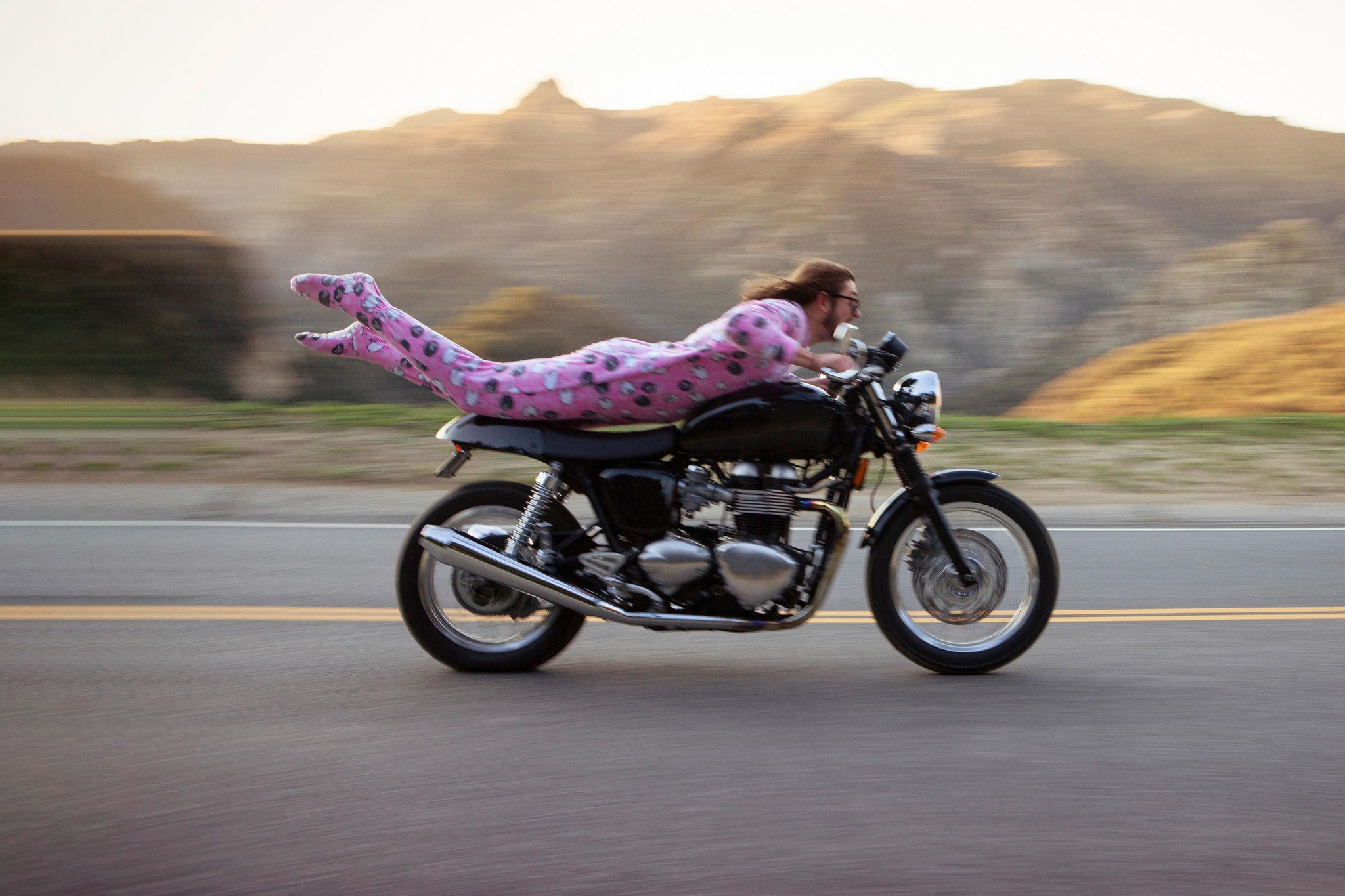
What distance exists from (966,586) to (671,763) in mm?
1476

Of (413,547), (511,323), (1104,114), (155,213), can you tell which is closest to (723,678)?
(413,547)

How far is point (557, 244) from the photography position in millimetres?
24906

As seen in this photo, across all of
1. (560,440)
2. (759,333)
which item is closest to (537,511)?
(560,440)

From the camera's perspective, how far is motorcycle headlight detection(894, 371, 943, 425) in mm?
4504

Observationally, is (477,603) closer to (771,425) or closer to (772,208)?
(771,425)

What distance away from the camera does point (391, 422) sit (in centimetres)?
1207

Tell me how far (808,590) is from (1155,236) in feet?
96.2

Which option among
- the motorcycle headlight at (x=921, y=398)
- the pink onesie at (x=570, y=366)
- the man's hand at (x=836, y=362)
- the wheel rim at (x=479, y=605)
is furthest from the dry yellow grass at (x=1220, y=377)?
the wheel rim at (x=479, y=605)

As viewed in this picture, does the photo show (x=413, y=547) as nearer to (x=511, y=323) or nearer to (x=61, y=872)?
(x=61, y=872)

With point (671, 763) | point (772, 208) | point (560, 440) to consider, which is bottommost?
point (671, 763)

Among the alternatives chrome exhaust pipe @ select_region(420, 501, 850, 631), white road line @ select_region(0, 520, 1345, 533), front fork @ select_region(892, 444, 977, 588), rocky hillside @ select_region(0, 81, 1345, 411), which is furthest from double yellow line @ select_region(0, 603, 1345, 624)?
rocky hillside @ select_region(0, 81, 1345, 411)

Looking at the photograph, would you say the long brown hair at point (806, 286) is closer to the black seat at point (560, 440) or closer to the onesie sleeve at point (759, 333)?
the onesie sleeve at point (759, 333)

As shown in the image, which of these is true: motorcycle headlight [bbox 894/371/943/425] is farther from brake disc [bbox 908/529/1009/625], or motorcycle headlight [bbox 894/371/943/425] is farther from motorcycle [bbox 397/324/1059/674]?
brake disc [bbox 908/529/1009/625]

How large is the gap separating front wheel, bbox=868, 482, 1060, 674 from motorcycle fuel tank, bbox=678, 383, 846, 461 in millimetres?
463
